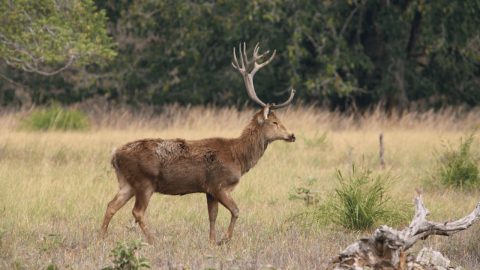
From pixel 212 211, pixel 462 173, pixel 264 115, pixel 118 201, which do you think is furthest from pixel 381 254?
pixel 462 173

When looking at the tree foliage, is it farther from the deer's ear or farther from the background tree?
the deer's ear

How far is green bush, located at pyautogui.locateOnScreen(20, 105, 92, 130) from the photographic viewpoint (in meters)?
12.9

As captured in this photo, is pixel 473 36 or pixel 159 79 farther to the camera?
pixel 159 79

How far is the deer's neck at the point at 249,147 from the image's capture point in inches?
225

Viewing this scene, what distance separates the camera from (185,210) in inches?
256

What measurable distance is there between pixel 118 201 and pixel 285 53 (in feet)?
45.4

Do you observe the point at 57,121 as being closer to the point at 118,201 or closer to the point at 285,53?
the point at 118,201

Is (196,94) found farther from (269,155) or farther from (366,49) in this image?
(269,155)

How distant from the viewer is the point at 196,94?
65.6ft

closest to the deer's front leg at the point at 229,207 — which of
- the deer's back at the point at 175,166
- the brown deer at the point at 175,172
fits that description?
the brown deer at the point at 175,172

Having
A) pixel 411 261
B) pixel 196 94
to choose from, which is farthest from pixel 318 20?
pixel 411 261

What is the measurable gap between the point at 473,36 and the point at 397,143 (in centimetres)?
894

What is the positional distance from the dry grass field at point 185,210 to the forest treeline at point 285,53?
655cm

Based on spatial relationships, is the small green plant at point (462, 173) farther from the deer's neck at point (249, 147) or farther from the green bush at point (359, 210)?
the deer's neck at point (249, 147)
